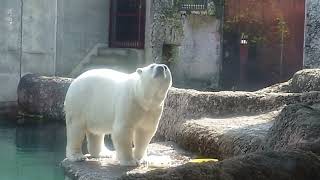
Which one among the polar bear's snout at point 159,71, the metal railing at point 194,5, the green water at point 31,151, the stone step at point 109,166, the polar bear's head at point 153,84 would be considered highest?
the metal railing at point 194,5

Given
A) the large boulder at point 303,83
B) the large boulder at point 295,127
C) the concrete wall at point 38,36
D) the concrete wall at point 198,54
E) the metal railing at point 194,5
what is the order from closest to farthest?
the large boulder at point 295,127 < the large boulder at point 303,83 < the concrete wall at point 38,36 < the concrete wall at point 198,54 < the metal railing at point 194,5

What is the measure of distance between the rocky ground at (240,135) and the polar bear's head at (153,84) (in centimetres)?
61

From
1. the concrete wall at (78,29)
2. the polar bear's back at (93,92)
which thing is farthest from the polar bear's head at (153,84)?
the concrete wall at (78,29)

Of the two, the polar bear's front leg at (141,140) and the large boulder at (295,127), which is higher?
the large boulder at (295,127)

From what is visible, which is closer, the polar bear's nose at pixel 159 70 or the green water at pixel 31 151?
the polar bear's nose at pixel 159 70

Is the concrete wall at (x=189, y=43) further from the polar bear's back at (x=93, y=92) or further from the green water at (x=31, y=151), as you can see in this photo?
the polar bear's back at (x=93, y=92)

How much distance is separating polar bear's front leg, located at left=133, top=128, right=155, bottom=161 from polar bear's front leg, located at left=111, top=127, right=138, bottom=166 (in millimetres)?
122

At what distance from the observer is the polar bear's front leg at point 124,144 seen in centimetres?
543

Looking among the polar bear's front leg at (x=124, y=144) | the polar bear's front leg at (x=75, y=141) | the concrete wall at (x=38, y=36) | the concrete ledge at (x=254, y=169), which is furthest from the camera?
the concrete wall at (x=38, y=36)

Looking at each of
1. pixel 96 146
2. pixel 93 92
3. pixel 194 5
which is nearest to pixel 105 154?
pixel 96 146

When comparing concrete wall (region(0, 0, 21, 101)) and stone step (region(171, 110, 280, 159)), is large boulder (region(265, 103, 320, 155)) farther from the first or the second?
concrete wall (region(0, 0, 21, 101))

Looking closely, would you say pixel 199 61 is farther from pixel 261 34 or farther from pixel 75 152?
pixel 75 152

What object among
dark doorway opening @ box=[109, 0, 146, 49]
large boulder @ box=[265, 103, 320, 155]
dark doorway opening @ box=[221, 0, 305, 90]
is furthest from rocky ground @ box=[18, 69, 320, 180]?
dark doorway opening @ box=[109, 0, 146, 49]

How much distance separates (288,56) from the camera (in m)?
14.1
